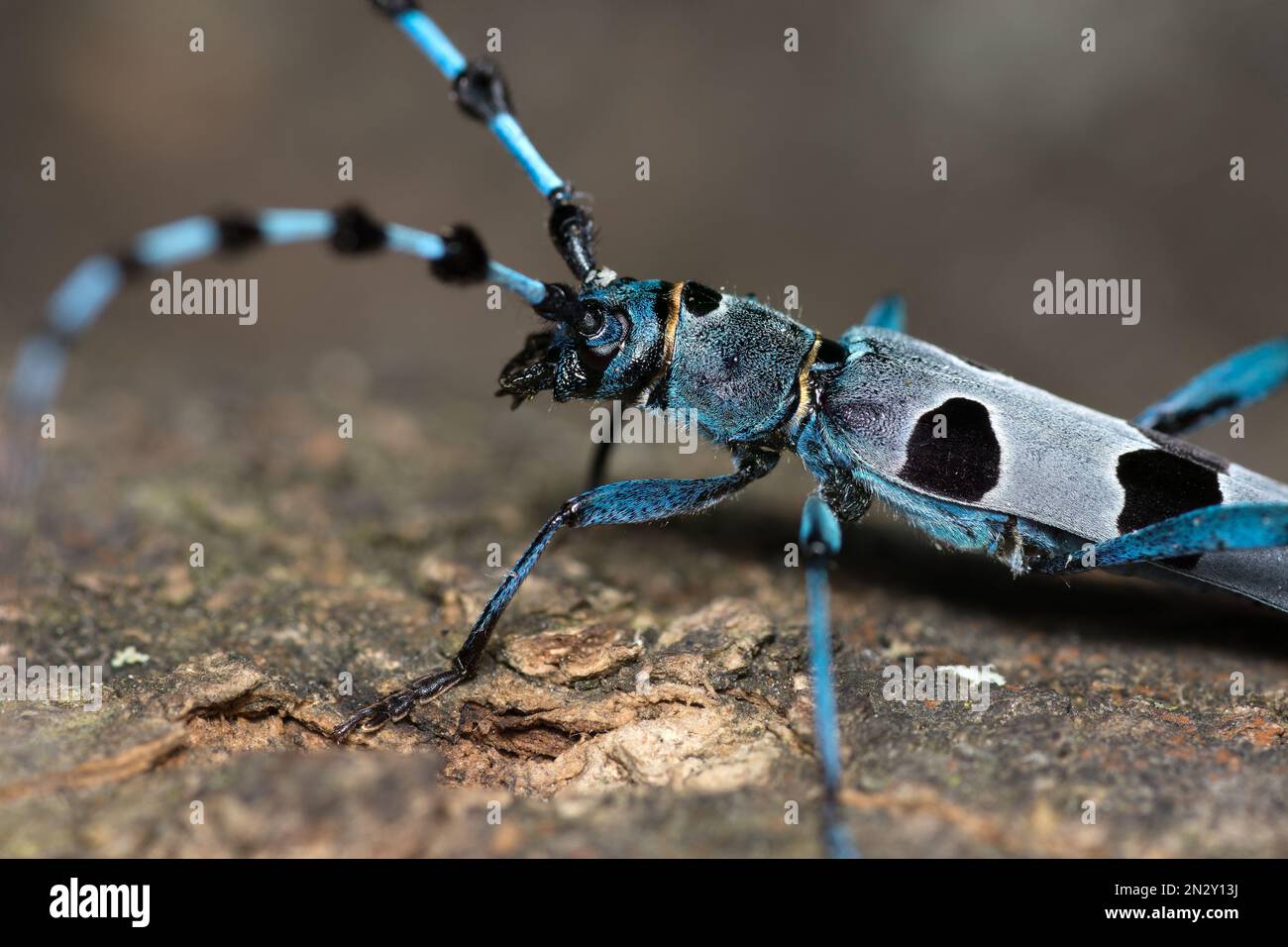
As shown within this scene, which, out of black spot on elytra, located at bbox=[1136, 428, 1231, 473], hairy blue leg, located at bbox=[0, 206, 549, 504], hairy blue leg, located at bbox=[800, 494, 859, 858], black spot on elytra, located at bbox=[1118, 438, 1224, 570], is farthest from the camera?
black spot on elytra, located at bbox=[1136, 428, 1231, 473]

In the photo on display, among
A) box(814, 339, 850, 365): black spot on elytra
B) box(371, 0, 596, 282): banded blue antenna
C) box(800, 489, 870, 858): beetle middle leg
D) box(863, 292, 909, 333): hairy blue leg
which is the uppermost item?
box(371, 0, 596, 282): banded blue antenna

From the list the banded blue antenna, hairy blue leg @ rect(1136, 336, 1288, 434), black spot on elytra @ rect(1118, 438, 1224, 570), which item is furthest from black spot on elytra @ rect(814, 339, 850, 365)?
hairy blue leg @ rect(1136, 336, 1288, 434)

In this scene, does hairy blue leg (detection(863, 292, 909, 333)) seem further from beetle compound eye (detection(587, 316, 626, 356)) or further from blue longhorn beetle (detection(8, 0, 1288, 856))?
beetle compound eye (detection(587, 316, 626, 356))

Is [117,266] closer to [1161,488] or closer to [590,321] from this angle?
[590,321]

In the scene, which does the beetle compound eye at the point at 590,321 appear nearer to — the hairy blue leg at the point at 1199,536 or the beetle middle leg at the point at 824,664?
the beetle middle leg at the point at 824,664

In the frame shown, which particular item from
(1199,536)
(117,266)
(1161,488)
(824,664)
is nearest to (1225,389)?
(1161,488)

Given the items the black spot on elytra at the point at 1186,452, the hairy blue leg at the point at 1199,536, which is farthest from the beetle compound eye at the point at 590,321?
the black spot on elytra at the point at 1186,452
